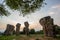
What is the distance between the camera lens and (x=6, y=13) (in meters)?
21.6

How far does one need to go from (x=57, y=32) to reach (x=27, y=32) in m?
12.2

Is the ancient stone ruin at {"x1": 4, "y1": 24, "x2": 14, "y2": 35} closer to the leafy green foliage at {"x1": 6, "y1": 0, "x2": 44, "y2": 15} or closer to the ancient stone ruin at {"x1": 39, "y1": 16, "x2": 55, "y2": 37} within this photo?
the ancient stone ruin at {"x1": 39, "y1": 16, "x2": 55, "y2": 37}

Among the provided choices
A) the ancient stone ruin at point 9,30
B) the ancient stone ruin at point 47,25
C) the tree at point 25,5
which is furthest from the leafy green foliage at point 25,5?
the ancient stone ruin at point 9,30

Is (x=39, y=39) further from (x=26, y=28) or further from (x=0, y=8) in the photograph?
(x=0, y=8)

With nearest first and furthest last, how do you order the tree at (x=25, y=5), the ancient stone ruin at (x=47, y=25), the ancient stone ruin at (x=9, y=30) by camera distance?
the tree at (x=25, y=5), the ancient stone ruin at (x=47, y=25), the ancient stone ruin at (x=9, y=30)

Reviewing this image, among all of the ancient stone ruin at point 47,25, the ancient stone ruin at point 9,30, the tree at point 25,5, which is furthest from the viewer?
the ancient stone ruin at point 9,30

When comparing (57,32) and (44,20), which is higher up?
(44,20)

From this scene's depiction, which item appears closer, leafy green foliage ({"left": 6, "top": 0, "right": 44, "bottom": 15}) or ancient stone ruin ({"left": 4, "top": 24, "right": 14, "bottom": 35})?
leafy green foliage ({"left": 6, "top": 0, "right": 44, "bottom": 15})

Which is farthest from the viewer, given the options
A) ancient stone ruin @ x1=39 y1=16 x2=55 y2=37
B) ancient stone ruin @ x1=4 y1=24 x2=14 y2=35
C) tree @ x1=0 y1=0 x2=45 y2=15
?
ancient stone ruin @ x1=4 y1=24 x2=14 y2=35

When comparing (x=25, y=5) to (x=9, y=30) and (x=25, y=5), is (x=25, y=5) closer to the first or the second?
(x=25, y=5)

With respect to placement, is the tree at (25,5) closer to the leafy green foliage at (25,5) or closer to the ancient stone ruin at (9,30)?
the leafy green foliage at (25,5)

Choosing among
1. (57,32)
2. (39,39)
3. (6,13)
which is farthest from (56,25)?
(6,13)

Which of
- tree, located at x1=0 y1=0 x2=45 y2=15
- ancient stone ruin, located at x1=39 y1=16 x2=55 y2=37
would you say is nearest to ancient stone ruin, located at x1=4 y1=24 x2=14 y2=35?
ancient stone ruin, located at x1=39 y1=16 x2=55 y2=37

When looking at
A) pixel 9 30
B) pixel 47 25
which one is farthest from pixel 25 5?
pixel 9 30
